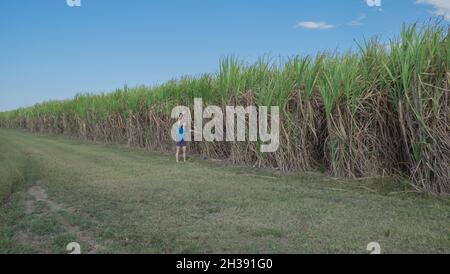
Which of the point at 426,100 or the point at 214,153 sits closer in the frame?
the point at 426,100

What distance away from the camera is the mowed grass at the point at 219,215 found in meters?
4.32

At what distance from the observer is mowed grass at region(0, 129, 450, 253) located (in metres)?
4.32

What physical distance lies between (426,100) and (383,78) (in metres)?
0.97

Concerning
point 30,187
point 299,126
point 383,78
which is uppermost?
point 383,78

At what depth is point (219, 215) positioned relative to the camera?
5.45 m

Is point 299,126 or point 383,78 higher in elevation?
point 383,78

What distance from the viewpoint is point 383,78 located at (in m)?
7.50
